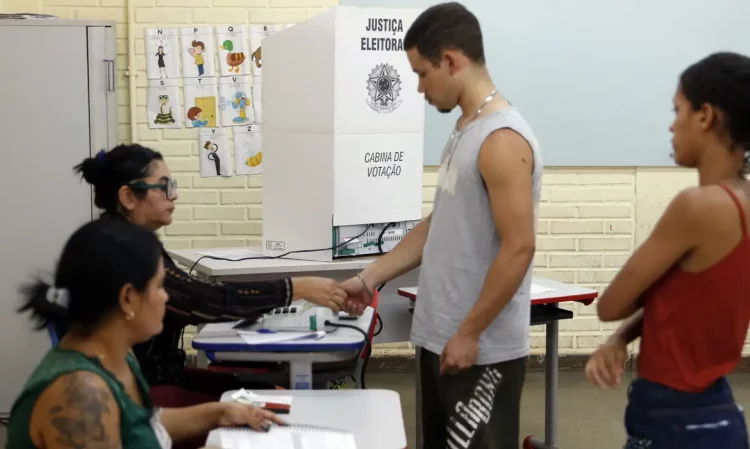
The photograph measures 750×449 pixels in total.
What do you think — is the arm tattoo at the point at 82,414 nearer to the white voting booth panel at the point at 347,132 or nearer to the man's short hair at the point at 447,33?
the man's short hair at the point at 447,33

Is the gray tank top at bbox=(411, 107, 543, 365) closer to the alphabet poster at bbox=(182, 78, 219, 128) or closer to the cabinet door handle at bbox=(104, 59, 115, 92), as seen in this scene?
the cabinet door handle at bbox=(104, 59, 115, 92)

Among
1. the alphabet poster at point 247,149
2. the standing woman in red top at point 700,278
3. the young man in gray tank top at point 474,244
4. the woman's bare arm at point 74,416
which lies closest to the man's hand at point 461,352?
the young man in gray tank top at point 474,244

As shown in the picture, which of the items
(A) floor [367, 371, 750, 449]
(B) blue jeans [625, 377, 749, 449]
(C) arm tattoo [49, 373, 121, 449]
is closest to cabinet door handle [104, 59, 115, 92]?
(A) floor [367, 371, 750, 449]

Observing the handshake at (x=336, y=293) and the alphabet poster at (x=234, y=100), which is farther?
the alphabet poster at (x=234, y=100)

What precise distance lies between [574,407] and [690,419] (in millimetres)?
2603

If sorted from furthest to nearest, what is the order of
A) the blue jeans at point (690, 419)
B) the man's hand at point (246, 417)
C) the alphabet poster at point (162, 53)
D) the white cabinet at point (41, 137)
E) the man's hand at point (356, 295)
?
1. the alphabet poster at point (162, 53)
2. the white cabinet at point (41, 137)
3. the man's hand at point (356, 295)
4. the man's hand at point (246, 417)
5. the blue jeans at point (690, 419)

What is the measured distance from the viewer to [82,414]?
1247mm

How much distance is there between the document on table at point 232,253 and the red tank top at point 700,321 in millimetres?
1795

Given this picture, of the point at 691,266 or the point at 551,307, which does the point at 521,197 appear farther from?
the point at 551,307

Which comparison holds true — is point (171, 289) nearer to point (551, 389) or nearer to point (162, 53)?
point (551, 389)

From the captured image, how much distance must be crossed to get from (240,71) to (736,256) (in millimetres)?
3054

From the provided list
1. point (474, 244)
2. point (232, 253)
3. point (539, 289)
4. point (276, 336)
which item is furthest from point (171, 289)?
point (539, 289)

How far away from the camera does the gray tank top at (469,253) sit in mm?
1828

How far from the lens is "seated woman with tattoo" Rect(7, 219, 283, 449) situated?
1251 millimetres
